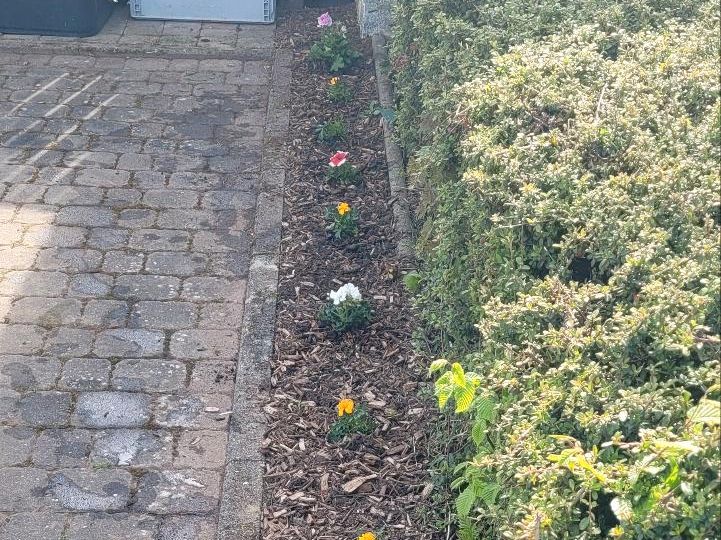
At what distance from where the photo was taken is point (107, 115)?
8.05m

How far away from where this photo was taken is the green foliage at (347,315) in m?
5.35

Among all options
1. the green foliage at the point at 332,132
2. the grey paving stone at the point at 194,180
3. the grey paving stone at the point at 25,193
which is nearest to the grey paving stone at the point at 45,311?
the grey paving stone at the point at 25,193

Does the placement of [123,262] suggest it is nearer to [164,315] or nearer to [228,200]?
[164,315]

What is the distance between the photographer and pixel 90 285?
5.79m

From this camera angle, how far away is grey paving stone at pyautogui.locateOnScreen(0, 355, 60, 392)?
4.94 m

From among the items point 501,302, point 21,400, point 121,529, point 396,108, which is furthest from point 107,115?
point 501,302

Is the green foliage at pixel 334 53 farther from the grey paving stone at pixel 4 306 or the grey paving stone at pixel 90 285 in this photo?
the grey paving stone at pixel 4 306

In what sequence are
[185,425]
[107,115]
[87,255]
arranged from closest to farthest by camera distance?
[185,425] < [87,255] < [107,115]

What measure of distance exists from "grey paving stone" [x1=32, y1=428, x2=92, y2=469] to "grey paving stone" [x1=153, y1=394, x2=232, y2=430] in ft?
1.23

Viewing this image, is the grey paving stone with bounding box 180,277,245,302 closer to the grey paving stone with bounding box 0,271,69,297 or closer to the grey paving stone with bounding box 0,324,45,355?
the grey paving stone with bounding box 0,271,69,297

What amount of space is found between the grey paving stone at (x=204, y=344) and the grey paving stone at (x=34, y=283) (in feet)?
2.83

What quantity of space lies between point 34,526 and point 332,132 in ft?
13.9

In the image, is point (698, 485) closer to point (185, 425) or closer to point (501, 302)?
point (501, 302)

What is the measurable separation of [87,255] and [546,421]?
4.04 meters
